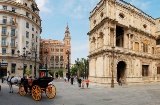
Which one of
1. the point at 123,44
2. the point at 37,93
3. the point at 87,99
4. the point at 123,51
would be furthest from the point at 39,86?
the point at 123,44

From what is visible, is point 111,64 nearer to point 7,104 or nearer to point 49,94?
point 49,94

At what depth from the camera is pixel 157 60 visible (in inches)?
1449

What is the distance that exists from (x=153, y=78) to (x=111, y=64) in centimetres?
1451

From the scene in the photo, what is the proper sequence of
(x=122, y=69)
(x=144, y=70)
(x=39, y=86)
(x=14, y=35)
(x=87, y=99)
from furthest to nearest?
1. (x=14, y=35)
2. (x=144, y=70)
3. (x=122, y=69)
4. (x=87, y=99)
5. (x=39, y=86)

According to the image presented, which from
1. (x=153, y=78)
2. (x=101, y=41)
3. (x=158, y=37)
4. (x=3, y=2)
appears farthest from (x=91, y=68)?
(x=3, y=2)

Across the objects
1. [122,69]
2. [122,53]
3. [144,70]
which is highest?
[122,53]

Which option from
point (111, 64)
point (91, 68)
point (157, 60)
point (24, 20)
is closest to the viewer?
point (111, 64)

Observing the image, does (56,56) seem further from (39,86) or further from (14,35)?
(39,86)

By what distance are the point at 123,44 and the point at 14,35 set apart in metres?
29.2

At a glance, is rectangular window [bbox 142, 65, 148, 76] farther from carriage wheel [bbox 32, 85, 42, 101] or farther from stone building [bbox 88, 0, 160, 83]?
carriage wheel [bbox 32, 85, 42, 101]

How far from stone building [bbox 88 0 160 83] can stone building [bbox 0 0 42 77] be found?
20.2m

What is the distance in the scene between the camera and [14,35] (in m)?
44.0

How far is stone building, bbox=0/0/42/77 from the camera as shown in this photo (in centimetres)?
4184

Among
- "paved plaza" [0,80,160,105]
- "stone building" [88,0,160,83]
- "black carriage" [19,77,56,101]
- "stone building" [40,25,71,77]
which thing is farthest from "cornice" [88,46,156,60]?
"stone building" [40,25,71,77]
